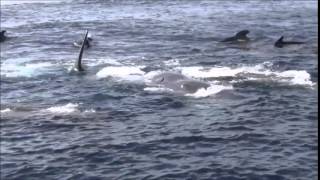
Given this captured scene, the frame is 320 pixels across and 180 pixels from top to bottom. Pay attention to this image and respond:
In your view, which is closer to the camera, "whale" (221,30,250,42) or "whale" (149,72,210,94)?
"whale" (149,72,210,94)

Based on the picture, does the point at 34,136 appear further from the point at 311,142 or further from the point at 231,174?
the point at 311,142

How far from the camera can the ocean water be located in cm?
2308

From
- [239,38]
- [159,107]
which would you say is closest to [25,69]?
→ [159,107]

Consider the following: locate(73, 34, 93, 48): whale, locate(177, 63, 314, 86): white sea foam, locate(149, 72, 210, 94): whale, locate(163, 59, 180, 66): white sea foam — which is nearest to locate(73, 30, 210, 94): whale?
locate(149, 72, 210, 94): whale

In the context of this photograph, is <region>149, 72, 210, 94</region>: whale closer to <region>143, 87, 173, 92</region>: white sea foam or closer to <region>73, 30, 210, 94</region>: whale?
<region>73, 30, 210, 94</region>: whale

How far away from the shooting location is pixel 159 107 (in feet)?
101

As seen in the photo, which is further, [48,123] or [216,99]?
[216,99]

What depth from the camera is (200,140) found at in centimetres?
2566

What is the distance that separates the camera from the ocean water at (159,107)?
23078 millimetres

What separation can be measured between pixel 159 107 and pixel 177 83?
4.13 meters

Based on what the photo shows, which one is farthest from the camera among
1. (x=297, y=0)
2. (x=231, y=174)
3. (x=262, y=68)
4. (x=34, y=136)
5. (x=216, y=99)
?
(x=297, y=0)

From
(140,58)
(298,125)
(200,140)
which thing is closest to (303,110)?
(298,125)

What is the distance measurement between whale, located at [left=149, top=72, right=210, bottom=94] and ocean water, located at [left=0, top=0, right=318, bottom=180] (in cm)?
70

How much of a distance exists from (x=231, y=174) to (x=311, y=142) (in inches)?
198
